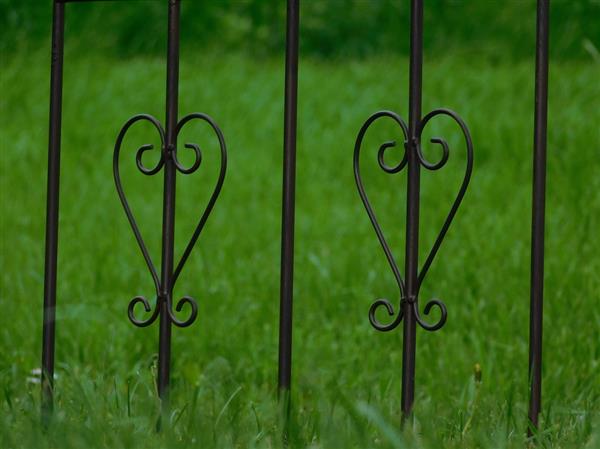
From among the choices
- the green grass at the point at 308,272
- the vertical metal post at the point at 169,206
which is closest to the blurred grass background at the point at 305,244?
the green grass at the point at 308,272

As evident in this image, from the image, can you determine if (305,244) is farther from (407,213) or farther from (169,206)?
(407,213)

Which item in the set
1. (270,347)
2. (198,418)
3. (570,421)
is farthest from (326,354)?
(198,418)

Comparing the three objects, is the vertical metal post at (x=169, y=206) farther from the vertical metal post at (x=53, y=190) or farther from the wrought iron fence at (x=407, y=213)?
the vertical metal post at (x=53, y=190)

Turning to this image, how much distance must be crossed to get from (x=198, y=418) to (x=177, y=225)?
2724mm

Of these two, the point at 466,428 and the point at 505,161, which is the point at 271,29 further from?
the point at 466,428

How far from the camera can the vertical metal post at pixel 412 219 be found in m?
1.92

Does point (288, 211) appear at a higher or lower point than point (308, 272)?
higher

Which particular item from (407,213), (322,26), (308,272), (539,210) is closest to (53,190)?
(407,213)

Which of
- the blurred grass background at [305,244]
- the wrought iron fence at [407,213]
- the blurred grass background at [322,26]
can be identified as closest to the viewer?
the wrought iron fence at [407,213]

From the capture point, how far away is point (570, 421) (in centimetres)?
205

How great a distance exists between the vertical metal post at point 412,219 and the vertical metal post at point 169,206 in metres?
0.52

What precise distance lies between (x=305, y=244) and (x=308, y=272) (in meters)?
0.36

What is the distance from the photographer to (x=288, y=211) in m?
1.98

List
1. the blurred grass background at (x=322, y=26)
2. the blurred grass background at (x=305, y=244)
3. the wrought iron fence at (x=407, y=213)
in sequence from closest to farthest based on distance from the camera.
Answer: the wrought iron fence at (x=407, y=213), the blurred grass background at (x=305, y=244), the blurred grass background at (x=322, y=26)
